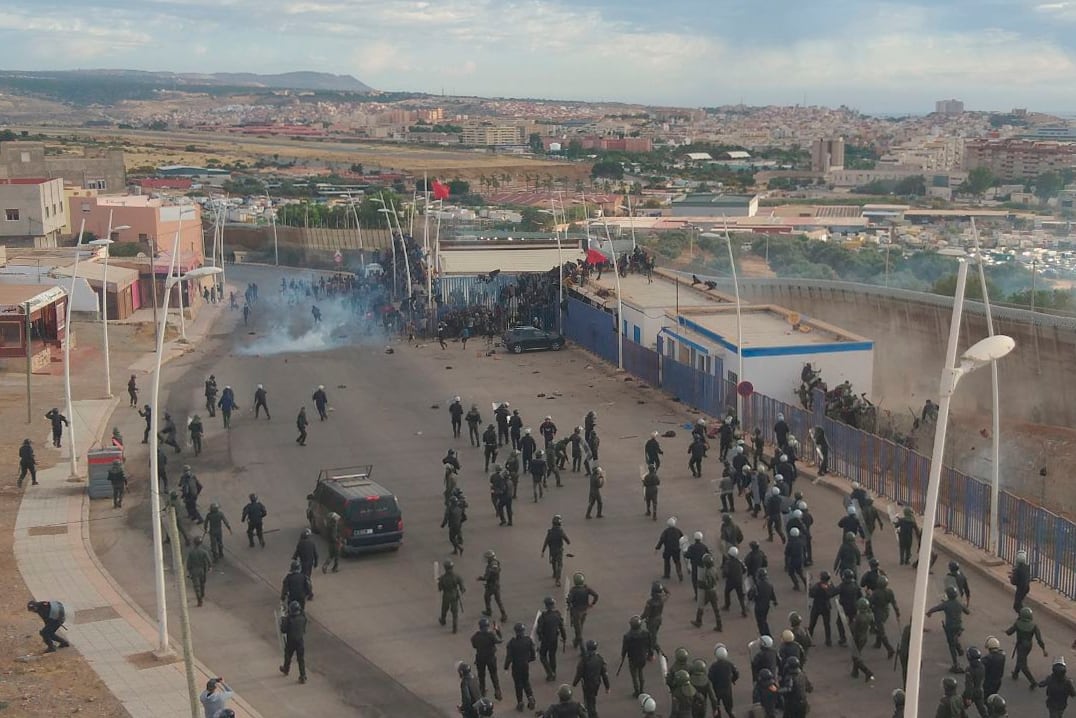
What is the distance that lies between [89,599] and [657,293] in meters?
25.5

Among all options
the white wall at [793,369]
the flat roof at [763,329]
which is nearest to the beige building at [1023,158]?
the flat roof at [763,329]

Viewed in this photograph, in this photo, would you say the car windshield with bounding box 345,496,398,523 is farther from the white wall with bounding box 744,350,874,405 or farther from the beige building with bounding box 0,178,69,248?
the beige building with bounding box 0,178,69,248

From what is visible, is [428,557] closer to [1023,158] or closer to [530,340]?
[530,340]

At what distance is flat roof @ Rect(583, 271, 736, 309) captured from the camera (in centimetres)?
3860

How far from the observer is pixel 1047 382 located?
40062 millimetres

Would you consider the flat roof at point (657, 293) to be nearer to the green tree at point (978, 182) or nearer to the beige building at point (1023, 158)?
the green tree at point (978, 182)

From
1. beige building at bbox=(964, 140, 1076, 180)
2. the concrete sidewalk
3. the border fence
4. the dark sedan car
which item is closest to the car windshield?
the concrete sidewalk

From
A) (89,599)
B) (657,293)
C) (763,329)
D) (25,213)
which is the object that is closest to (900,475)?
(763,329)

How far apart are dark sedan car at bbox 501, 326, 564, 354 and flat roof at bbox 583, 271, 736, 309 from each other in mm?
2222

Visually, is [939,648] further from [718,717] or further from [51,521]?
[51,521]

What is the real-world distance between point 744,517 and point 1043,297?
30.3 metres

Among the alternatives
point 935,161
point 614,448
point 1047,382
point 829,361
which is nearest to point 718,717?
point 614,448

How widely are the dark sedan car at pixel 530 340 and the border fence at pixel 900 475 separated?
6.27 metres

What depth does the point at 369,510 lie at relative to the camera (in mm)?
19688
